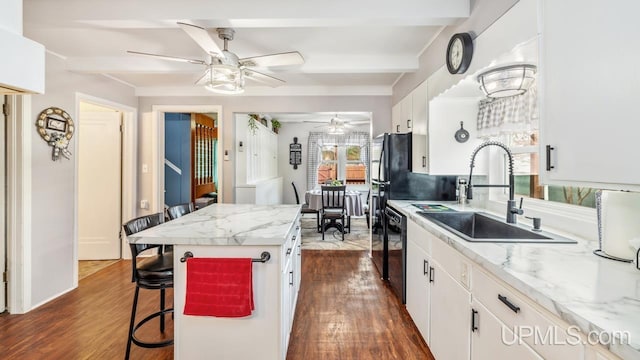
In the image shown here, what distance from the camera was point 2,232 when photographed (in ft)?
8.48

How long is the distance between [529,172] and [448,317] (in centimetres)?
130

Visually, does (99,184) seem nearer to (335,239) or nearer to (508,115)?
(335,239)

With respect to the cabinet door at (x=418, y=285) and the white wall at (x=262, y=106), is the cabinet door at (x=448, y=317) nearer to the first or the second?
the cabinet door at (x=418, y=285)

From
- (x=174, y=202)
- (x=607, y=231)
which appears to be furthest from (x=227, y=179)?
(x=607, y=231)

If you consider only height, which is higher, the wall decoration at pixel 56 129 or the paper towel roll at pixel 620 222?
the wall decoration at pixel 56 129

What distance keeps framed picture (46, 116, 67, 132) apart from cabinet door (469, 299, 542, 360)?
3.85 meters

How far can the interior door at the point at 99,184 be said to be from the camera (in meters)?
3.86

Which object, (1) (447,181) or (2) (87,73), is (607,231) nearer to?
(1) (447,181)

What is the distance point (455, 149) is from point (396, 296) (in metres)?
1.51

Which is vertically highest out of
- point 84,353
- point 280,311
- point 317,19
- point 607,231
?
point 317,19

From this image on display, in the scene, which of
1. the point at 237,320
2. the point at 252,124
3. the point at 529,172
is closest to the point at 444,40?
the point at 529,172

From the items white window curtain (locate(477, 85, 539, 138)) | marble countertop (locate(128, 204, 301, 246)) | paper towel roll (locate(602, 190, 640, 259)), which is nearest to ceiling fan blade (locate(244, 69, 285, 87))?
marble countertop (locate(128, 204, 301, 246))

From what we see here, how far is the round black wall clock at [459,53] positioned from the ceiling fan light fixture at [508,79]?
166 mm

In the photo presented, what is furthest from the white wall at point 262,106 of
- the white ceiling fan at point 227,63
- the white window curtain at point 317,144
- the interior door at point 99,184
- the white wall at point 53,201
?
the white window curtain at point 317,144
